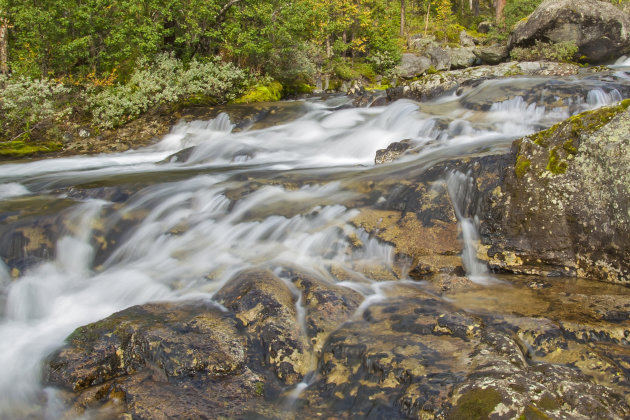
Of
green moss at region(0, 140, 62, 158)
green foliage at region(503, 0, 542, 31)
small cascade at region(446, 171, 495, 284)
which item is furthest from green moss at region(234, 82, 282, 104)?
green foliage at region(503, 0, 542, 31)

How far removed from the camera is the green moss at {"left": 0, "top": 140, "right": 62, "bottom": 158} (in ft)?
42.8

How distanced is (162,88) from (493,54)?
63.0 feet

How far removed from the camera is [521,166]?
6.06 metres

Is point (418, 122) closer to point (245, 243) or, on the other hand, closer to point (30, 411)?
point (245, 243)

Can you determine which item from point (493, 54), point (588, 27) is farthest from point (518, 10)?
point (588, 27)

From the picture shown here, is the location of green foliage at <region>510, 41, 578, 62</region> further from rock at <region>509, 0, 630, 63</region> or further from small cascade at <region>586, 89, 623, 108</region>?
small cascade at <region>586, 89, 623, 108</region>

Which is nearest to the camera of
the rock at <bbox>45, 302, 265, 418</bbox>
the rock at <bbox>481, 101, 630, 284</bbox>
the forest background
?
the rock at <bbox>45, 302, 265, 418</bbox>

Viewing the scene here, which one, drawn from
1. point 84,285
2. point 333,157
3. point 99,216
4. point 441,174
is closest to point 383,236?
point 441,174

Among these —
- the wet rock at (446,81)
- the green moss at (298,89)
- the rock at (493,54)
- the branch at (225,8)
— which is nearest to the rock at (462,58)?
the rock at (493,54)

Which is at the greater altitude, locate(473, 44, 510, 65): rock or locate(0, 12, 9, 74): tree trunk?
locate(0, 12, 9, 74): tree trunk

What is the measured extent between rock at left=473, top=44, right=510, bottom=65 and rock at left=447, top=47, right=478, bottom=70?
91 cm

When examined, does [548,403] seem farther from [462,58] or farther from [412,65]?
[462,58]

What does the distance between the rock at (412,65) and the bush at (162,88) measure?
42.1ft

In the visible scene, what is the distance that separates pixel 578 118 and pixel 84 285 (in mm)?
6953
